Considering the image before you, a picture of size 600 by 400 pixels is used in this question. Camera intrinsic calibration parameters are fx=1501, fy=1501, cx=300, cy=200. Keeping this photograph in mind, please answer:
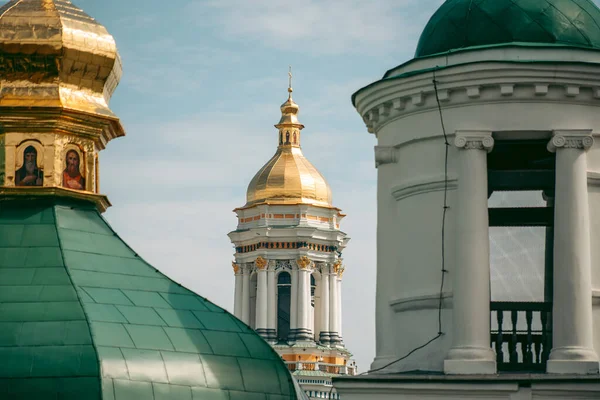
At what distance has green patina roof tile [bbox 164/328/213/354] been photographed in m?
18.4

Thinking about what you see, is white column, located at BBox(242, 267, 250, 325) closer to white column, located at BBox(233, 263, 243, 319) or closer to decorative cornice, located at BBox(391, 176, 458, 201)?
white column, located at BBox(233, 263, 243, 319)

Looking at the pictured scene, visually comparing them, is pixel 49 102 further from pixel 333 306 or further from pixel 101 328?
pixel 333 306

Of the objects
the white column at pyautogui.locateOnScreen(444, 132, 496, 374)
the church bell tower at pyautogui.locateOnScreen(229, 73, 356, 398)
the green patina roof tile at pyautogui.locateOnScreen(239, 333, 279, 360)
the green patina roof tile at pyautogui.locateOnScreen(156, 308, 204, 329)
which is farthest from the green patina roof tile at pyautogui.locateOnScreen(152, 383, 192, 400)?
the church bell tower at pyautogui.locateOnScreen(229, 73, 356, 398)

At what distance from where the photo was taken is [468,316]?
14.6m

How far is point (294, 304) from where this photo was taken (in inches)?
3317

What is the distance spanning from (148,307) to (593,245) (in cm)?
625

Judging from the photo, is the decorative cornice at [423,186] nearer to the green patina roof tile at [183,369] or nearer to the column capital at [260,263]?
the green patina roof tile at [183,369]

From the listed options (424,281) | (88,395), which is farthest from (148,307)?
(424,281)

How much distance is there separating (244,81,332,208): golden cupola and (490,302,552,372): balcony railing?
70.3 m

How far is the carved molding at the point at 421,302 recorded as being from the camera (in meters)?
15.0

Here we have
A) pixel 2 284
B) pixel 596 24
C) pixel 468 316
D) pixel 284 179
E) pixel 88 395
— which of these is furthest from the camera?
pixel 284 179

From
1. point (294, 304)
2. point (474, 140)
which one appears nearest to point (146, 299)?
point (474, 140)

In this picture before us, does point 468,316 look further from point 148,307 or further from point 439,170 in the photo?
point 148,307

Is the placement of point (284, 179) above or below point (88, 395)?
above
